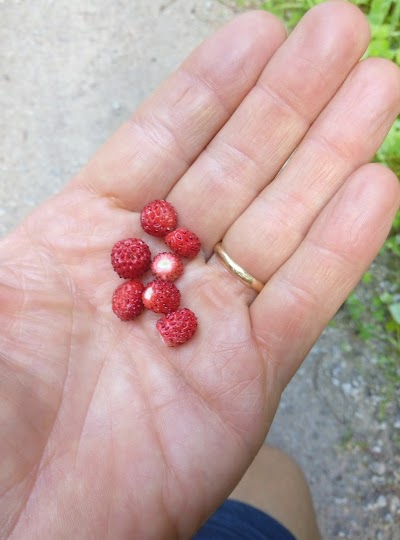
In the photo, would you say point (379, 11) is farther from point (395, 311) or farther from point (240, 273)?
point (240, 273)

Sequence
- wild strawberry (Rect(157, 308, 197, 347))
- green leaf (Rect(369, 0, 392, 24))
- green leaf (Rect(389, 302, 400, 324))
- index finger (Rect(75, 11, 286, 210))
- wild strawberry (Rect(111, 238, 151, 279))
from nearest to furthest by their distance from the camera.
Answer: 1. wild strawberry (Rect(157, 308, 197, 347))
2. wild strawberry (Rect(111, 238, 151, 279))
3. index finger (Rect(75, 11, 286, 210))
4. green leaf (Rect(389, 302, 400, 324))
5. green leaf (Rect(369, 0, 392, 24))

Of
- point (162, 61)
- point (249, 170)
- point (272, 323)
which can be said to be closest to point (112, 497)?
point (272, 323)

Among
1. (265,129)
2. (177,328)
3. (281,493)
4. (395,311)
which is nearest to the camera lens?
(177,328)

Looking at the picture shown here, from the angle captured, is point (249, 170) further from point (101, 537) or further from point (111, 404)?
point (101, 537)

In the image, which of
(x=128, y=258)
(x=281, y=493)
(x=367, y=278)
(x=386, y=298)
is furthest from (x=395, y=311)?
(x=128, y=258)

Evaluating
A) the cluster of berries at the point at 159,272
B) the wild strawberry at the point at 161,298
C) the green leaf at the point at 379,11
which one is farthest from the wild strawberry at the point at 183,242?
the green leaf at the point at 379,11

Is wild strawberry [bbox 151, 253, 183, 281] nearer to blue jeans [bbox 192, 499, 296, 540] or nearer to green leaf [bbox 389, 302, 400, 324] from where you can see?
blue jeans [bbox 192, 499, 296, 540]

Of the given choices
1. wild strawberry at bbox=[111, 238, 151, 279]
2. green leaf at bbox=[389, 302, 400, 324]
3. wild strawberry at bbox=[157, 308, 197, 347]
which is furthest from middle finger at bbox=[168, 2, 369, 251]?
green leaf at bbox=[389, 302, 400, 324]
